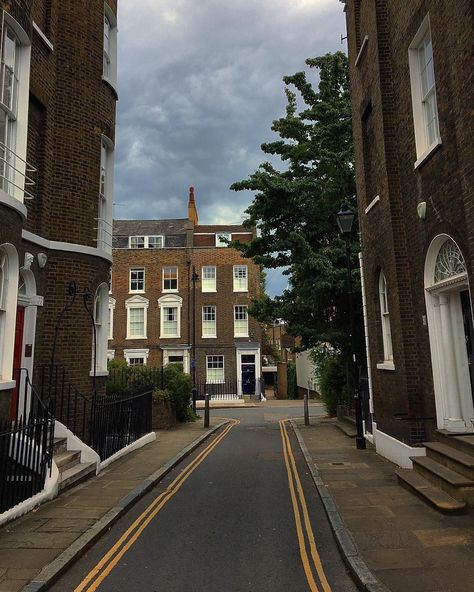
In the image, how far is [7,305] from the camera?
22.8 feet

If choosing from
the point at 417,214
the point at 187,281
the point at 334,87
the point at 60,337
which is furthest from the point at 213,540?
the point at 187,281

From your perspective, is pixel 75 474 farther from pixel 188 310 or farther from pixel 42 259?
pixel 188 310

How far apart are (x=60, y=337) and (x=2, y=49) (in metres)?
5.17

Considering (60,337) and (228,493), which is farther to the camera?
(60,337)

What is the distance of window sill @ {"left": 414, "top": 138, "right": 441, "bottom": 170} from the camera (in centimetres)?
770

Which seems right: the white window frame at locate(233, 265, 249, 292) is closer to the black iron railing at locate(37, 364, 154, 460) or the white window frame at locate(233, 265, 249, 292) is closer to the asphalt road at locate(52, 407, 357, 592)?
the black iron railing at locate(37, 364, 154, 460)

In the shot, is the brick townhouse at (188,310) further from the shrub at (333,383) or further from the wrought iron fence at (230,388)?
the shrub at (333,383)

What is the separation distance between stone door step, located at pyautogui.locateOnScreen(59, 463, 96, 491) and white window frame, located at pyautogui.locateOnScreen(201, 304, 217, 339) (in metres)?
26.2

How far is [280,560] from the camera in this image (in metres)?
4.83

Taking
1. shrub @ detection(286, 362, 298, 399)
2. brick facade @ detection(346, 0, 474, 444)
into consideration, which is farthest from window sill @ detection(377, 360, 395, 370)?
shrub @ detection(286, 362, 298, 399)

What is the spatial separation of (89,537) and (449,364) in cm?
600

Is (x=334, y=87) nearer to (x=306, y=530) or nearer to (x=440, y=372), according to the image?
(x=440, y=372)

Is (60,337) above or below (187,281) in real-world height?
below

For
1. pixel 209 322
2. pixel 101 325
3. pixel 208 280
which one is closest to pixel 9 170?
pixel 101 325
